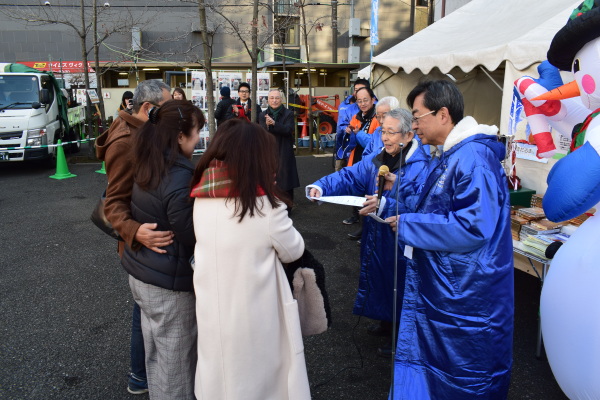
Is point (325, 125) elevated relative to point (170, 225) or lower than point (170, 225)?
elevated

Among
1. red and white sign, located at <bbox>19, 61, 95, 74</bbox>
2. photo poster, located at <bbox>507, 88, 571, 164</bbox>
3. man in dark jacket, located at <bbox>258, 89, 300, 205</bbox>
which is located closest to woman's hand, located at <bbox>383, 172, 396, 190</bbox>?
photo poster, located at <bbox>507, 88, 571, 164</bbox>

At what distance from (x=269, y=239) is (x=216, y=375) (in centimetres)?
61

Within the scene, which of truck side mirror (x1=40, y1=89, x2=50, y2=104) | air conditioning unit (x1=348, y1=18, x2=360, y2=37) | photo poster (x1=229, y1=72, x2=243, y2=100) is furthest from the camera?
air conditioning unit (x1=348, y1=18, x2=360, y2=37)

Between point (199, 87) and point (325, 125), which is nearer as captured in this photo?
point (199, 87)

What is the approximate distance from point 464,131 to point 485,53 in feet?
11.7

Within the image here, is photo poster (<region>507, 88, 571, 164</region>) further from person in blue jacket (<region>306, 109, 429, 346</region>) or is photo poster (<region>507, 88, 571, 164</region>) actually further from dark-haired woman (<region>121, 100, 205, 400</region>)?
dark-haired woman (<region>121, 100, 205, 400</region>)

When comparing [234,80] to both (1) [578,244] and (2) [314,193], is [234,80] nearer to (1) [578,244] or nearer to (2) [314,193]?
(2) [314,193]

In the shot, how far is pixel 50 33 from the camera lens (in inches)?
902

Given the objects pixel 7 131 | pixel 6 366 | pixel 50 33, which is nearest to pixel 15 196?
pixel 7 131

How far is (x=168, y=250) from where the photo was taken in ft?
6.63

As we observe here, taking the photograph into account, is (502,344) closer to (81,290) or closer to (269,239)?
(269,239)

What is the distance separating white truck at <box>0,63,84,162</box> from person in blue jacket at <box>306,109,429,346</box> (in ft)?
28.4

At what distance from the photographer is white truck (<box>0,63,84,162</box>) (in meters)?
9.29

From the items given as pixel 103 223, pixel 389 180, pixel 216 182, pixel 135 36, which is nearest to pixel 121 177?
pixel 103 223
